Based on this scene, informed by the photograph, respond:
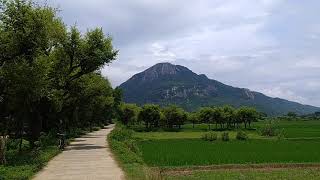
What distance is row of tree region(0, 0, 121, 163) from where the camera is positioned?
80.4ft

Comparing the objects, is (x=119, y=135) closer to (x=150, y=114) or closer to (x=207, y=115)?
(x=150, y=114)

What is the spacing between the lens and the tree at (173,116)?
127750 mm

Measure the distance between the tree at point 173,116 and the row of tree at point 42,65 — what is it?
5959 cm

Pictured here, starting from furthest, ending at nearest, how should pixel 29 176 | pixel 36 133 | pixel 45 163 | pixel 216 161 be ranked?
1. pixel 36 133
2. pixel 216 161
3. pixel 45 163
4. pixel 29 176

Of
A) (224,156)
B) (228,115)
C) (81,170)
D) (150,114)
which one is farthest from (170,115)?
(81,170)

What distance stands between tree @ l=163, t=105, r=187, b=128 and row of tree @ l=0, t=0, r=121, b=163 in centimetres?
5959

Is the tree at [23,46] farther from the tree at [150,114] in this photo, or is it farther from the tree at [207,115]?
the tree at [207,115]

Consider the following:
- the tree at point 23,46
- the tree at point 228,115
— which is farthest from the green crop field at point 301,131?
the tree at point 23,46

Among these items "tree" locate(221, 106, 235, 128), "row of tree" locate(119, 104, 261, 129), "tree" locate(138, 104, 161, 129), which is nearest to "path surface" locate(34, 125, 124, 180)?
"tree" locate(138, 104, 161, 129)

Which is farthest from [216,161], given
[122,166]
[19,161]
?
[19,161]

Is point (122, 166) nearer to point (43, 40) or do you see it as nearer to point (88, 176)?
point (88, 176)

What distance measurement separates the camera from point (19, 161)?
25016 millimetres

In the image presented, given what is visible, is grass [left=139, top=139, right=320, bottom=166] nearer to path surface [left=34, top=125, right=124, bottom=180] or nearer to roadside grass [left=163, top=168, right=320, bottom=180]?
path surface [left=34, top=125, right=124, bottom=180]

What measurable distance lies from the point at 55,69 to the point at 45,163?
54.2ft
